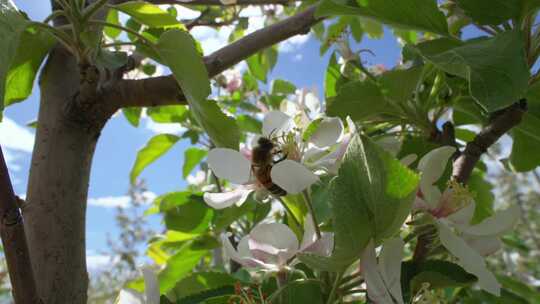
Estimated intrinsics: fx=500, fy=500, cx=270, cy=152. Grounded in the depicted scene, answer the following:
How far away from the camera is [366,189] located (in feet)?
1.53

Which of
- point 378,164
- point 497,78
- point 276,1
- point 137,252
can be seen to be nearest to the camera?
point 378,164

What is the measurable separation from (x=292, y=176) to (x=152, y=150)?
1229 mm

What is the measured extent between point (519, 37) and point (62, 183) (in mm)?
717

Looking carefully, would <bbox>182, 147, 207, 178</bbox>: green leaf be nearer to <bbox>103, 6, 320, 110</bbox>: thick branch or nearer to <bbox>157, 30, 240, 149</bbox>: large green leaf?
<bbox>103, 6, 320, 110</bbox>: thick branch

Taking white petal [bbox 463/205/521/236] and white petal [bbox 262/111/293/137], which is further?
white petal [bbox 262/111/293/137]

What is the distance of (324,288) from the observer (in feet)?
2.18

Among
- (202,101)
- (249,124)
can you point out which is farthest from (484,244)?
Result: (249,124)

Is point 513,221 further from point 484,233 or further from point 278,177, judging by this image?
point 278,177

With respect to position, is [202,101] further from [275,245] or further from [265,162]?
[275,245]

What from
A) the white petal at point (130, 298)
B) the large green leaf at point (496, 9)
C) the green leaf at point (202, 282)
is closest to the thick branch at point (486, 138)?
the large green leaf at point (496, 9)

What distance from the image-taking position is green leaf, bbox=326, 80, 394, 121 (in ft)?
2.93

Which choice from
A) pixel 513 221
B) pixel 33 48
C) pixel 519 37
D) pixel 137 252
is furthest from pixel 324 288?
pixel 137 252

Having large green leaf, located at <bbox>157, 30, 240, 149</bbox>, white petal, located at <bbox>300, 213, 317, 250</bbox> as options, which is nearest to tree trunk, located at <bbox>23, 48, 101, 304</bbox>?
large green leaf, located at <bbox>157, 30, 240, 149</bbox>

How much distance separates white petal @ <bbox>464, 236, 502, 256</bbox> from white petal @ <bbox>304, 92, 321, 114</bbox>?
44 centimetres
